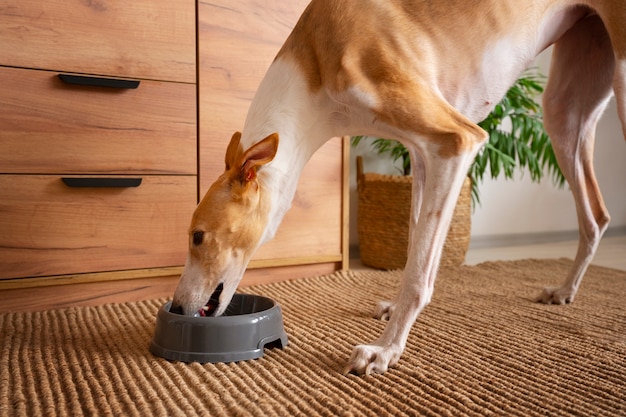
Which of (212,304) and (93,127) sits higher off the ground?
(93,127)

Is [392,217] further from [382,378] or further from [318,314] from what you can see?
[382,378]

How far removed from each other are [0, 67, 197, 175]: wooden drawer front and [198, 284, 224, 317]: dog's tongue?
582mm

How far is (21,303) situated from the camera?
1599mm

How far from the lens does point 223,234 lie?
1.23 m

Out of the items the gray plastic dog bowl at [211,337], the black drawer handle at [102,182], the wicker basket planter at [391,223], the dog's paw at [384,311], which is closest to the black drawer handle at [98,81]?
the black drawer handle at [102,182]

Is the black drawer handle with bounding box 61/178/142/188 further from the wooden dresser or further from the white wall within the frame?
the white wall

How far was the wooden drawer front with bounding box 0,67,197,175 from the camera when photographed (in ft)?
5.05

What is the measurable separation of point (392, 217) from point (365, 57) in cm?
115

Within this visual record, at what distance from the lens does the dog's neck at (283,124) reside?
1.30m

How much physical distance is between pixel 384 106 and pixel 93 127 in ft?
2.82

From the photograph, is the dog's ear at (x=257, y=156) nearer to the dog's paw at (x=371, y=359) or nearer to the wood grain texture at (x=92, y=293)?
the dog's paw at (x=371, y=359)

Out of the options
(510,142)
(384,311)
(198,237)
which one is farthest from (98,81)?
(510,142)

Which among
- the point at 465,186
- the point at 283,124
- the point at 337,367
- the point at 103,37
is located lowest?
the point at 337,367

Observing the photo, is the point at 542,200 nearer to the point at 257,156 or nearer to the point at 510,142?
the point at 510,142
